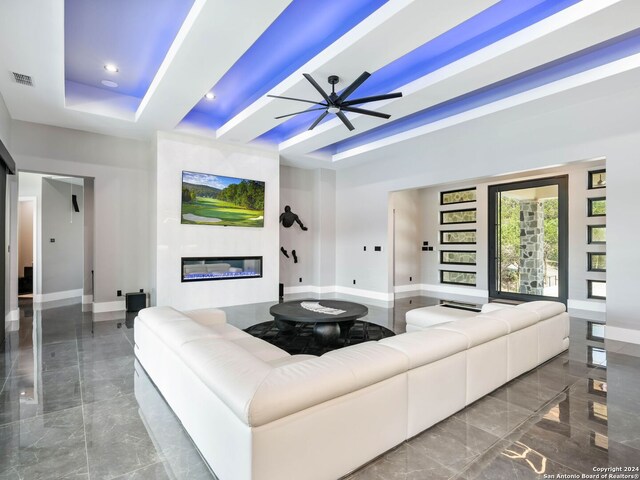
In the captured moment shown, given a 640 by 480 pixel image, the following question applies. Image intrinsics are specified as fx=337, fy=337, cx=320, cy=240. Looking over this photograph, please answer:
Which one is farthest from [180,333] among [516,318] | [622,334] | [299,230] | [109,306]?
[299,230]

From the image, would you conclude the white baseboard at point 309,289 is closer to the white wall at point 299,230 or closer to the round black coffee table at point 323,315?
the white wall at point 299,230

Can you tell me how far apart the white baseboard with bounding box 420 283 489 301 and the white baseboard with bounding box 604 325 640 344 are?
321 cm

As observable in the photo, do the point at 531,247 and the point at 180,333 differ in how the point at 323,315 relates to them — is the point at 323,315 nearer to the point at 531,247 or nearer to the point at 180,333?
the point at 180,333

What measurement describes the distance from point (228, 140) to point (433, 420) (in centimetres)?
578

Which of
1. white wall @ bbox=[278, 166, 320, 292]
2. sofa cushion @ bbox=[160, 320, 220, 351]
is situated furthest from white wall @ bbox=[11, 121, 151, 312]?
sofa cushion @ bbox=[160, 320, 220, 351]

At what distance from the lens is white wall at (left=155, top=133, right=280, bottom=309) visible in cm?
599

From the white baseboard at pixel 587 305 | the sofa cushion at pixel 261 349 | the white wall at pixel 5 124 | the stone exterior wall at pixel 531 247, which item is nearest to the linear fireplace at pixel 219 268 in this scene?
the white wall at pixel 5 124

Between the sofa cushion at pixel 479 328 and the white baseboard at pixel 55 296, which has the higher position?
the sofa cushion at pixel 479 328

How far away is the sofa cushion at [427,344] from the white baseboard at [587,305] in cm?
539

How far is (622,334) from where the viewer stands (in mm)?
4332

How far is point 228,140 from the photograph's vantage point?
6.43 meters

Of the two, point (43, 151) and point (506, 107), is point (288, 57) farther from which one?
point (43, 151)

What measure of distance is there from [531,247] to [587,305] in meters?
1.46

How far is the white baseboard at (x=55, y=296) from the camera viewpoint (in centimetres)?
702
